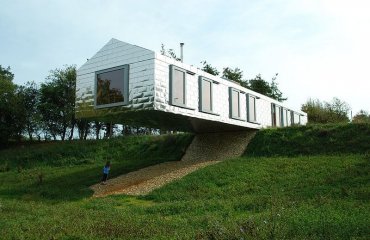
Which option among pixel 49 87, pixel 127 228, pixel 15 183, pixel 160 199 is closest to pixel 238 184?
pixel 160 199

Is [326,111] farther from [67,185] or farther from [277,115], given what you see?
[67,185]

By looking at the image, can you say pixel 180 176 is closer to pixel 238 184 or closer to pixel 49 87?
pixel 238 184

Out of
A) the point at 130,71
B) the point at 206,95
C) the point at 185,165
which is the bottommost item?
the point at 185,165

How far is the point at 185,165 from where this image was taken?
2452 centimetres

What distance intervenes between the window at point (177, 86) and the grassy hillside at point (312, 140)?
6391 mm

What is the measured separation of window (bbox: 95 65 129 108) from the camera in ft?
68.3

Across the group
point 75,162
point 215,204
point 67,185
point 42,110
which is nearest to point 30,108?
point 42,110

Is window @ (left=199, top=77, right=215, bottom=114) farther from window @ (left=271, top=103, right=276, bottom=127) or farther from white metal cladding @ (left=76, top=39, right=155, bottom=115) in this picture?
window @ (left=271, top=103, right=276, bottom=127)

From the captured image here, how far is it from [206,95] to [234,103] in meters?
3.28

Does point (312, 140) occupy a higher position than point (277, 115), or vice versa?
point (277, 115)

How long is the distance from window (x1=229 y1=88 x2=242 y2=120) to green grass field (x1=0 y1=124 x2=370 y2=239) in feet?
11.2

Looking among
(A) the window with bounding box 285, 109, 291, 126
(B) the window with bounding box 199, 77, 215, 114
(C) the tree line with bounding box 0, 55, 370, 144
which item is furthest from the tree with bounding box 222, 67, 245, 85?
(B) the window with bounding box 199, 77, 215, 114

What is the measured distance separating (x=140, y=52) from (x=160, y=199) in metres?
7.43

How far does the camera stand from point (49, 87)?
4678cm
